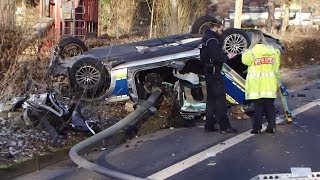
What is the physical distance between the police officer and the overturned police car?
30.9 inches

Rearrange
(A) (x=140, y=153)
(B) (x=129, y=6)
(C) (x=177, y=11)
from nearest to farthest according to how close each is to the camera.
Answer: (A) (x=140, y=153)
(C) (x=177, y=11)
(B) (x=129, y=6)

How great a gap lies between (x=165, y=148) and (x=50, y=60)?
324 cm

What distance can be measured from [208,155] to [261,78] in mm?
1985

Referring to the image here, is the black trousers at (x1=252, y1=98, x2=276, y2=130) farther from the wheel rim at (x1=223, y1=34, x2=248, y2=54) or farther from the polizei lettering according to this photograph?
the wheel rim at (x1=223, y1=34, x2=248, y2=54)

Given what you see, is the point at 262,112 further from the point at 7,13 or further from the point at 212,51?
the point at 7,13

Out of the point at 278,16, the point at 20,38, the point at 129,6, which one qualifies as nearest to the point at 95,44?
the point at 20,38

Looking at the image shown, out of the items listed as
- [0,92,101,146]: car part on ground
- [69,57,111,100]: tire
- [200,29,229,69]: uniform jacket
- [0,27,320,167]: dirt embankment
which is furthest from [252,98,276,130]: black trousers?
[69,57,111,100]: tire

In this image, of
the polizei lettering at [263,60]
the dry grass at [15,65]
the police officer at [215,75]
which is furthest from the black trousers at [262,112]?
the dry grass at [15,65]

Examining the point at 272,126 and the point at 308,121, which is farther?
the point at 308,121

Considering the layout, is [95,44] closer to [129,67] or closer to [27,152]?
[129,67]

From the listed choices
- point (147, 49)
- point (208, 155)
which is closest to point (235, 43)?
point (147, 49)

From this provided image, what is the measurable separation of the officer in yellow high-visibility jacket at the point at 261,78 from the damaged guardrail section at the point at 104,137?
5.86 feet

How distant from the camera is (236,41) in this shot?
11.2 m

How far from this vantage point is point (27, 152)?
23.5 ft
